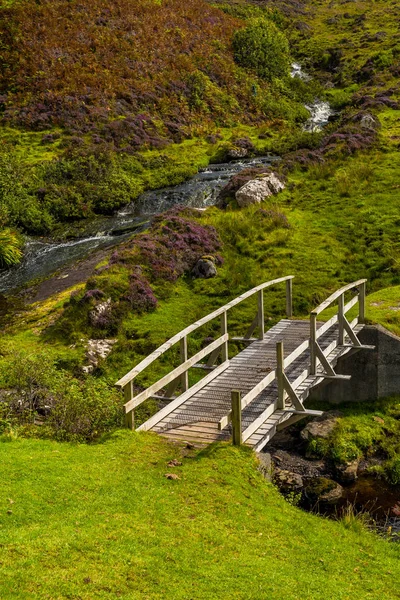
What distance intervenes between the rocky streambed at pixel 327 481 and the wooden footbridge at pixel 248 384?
1.17 meters

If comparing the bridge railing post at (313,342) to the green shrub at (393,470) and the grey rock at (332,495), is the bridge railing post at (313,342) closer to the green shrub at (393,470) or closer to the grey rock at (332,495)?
the grey rock at (332,495)

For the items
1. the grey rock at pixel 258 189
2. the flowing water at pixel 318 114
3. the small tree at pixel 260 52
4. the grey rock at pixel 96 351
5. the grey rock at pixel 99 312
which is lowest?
the grey rock at pixel 96 351

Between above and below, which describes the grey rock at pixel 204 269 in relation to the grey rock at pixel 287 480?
above

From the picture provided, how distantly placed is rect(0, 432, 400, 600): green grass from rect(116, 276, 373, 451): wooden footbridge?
1.00m

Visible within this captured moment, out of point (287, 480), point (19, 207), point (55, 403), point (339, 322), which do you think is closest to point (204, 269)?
point (339, 322)

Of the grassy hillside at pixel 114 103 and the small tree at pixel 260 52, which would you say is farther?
the small tree at pixel 260 52

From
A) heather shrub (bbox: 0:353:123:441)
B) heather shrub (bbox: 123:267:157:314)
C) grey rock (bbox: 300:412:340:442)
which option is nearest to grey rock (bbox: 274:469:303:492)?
grey rock (bbox: 300:412:340:442)

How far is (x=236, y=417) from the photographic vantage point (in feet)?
44.4

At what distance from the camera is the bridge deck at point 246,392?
14.7 m

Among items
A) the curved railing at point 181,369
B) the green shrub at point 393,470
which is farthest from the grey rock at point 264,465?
the green shrub at point 393,470

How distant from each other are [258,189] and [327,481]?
860 inches

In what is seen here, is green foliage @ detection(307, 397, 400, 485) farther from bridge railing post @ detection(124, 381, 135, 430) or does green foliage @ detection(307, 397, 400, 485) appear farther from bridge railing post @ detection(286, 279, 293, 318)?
bridge railing post @ detection(124, 381, 135, 430)

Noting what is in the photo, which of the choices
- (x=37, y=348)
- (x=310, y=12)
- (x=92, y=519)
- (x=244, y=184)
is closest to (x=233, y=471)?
(x=92, y=519)

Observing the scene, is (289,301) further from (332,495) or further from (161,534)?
(161,534)
